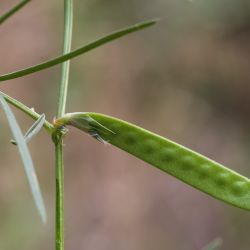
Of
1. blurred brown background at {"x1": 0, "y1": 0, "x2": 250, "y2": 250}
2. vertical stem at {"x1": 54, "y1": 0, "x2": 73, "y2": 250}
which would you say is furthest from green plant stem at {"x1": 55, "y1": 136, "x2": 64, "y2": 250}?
blurred brown background at {"x1": 0, "y1": 0, "x2": 250, "y2": 250}

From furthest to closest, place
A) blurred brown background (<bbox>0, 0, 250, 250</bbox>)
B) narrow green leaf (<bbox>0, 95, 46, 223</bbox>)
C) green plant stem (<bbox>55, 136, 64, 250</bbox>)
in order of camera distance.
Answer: blurred brown background (<bbox>0, 0, 250, 250</bbox>) < green plant stem (<bbox>55, 136, 64, 250</bbox>) < narrow green leaf (<bbox>0, 95, 46, 223</bbox>)

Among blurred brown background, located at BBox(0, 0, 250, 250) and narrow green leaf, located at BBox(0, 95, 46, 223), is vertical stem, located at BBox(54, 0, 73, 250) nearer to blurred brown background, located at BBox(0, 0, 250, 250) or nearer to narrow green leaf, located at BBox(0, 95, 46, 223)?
narrow green leaf, located at BBox(0, 95, 46, 223)

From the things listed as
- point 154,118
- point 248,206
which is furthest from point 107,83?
point 248,206

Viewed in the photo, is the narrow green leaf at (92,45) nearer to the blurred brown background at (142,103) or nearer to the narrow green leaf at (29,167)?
the narrow green leaf at (29,167)

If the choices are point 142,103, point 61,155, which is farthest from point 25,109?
point 142,103

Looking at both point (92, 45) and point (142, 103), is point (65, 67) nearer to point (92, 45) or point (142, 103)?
point (92, 45)

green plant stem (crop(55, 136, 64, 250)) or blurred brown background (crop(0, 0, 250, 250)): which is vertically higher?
blurred brown background (crop(0, 0, 250, 250))
